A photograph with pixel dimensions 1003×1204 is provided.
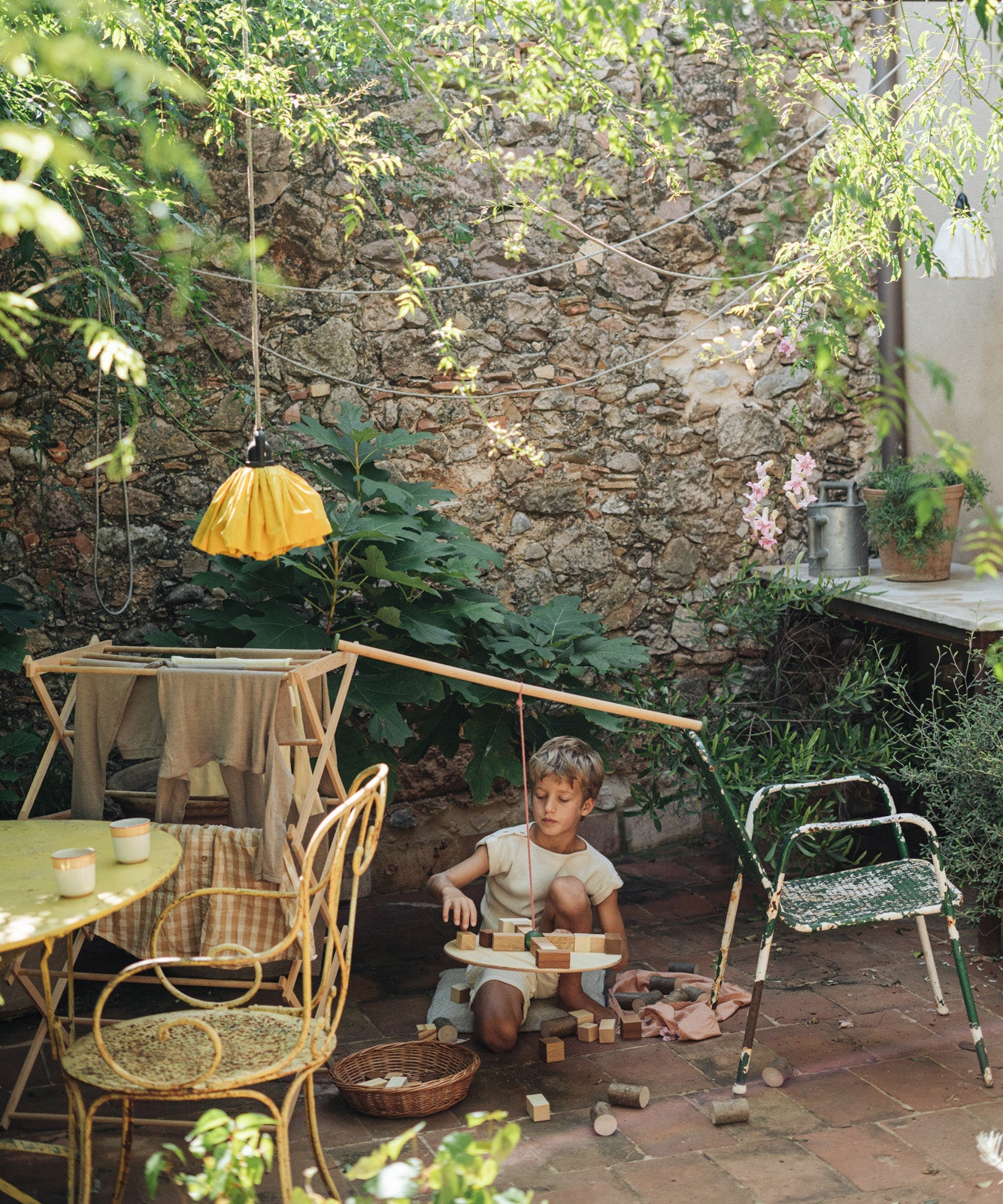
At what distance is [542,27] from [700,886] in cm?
309

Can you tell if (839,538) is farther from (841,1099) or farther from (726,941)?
(841,1099)

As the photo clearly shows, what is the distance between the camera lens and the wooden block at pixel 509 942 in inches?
119

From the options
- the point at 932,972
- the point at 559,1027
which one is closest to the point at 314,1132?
the point at 559,1027

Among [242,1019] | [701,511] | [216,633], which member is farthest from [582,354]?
[242,1019]

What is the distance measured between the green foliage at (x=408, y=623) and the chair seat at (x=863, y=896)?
80cm

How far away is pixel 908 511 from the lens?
4.51 meters

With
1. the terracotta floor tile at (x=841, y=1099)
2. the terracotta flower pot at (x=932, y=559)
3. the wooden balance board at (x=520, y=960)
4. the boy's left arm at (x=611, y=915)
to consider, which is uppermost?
the terracotta flower pot at (x=932, y=559)

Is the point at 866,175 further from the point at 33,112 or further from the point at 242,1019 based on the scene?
the point at 242,1019

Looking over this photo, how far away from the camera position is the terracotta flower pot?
14.7 feet

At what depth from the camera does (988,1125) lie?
9.31 ft

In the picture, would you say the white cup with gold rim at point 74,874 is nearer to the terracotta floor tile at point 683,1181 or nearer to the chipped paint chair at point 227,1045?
the chipped paint chair at point 227,1045

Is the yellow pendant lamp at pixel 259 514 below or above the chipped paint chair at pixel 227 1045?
above

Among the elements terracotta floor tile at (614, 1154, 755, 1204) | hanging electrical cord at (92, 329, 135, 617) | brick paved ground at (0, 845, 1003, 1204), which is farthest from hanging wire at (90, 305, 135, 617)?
terracotta floor tile at (614, 1154, 755, 1204)

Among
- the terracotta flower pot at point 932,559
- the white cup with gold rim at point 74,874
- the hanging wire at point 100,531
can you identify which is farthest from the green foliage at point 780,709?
the white cup with gold rim at point 74,874
